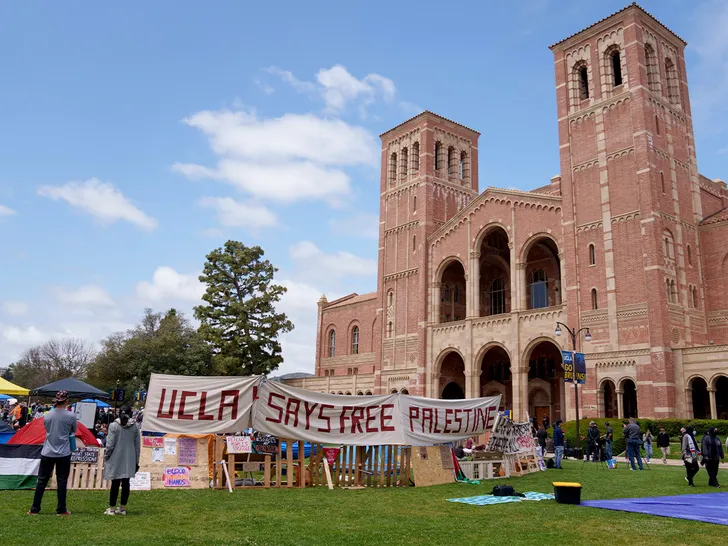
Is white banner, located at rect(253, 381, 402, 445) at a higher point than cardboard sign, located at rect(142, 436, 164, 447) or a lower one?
higher

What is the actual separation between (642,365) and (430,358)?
16.0 metres

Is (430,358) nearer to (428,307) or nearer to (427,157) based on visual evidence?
(428,307)

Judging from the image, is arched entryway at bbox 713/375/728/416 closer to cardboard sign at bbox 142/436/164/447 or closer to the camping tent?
cardboard sign at bbox 142/436/164/447

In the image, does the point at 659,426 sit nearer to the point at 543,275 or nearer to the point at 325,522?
the point at 543,275

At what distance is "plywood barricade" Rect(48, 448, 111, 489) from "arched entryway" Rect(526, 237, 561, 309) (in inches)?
1290

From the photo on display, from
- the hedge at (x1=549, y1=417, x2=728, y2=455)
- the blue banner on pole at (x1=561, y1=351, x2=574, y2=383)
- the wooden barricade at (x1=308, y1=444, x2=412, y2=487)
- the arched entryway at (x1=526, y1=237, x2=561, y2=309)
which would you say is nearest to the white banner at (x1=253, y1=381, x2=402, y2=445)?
the wooden barricade at (x1=308, y1=444, x2=412, y2=487)

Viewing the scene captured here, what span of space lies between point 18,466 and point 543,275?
35931 millimetres

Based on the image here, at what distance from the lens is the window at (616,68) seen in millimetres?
37125

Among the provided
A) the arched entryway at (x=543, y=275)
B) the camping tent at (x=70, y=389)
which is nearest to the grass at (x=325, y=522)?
the camping tent at (x=70, y=389)

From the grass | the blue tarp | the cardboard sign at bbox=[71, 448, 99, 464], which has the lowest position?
the grass

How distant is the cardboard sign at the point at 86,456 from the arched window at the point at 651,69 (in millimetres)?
34525

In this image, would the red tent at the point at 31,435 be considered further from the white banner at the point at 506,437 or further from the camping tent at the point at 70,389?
the camping tent at the point at 70,389

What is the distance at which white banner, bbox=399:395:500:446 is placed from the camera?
1620 cm

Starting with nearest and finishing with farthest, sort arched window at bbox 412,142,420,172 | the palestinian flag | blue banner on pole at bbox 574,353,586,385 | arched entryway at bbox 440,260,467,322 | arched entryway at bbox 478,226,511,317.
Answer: the palestinian flag < blue banner on pole at bbox 574,353,586,385 < arched entryway at bbox 478,226,511,317 < arched entryway at bbox 440,260,467,322 < arched window at bbox 412,142,420,172
